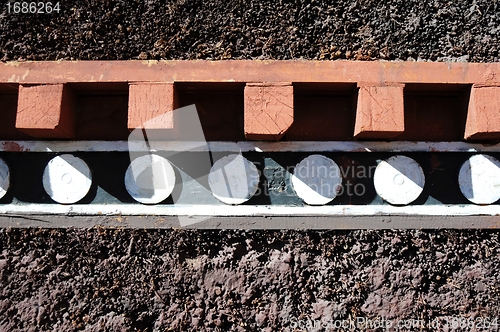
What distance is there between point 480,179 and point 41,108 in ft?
8.73

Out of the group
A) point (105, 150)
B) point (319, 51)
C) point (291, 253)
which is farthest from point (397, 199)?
point (105, 150)

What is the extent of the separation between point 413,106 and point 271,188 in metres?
1.04

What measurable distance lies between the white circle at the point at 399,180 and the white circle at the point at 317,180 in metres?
0.27

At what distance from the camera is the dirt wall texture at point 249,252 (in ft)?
6.54

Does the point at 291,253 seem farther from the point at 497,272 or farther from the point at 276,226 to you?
the point at 497,272

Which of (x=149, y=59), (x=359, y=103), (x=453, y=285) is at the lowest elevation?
(x=453, y=285)

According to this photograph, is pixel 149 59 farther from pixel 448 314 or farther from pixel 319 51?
pixel 448 314

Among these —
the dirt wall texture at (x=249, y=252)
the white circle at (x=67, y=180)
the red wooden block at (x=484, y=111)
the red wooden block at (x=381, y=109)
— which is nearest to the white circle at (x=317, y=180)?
the dirt wall texture at (x=249, y=252)

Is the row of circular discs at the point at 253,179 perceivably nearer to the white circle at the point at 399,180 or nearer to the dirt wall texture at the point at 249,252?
the white circle at the point at 399,180

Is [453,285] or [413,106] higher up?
[413,106]

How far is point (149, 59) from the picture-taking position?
1.99 meters

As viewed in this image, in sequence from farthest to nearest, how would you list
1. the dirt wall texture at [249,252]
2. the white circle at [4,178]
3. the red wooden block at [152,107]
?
the white circle at [4,178]
the dirt wall texture at [249,252]
the red wooden block at [152,107]

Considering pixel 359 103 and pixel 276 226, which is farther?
→ pixel 276 226

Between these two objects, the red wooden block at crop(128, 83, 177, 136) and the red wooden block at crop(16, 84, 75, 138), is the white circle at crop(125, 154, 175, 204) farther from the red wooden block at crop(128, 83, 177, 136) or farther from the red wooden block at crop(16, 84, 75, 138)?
the red wooden block at crop(16, 84, 75, 138)
